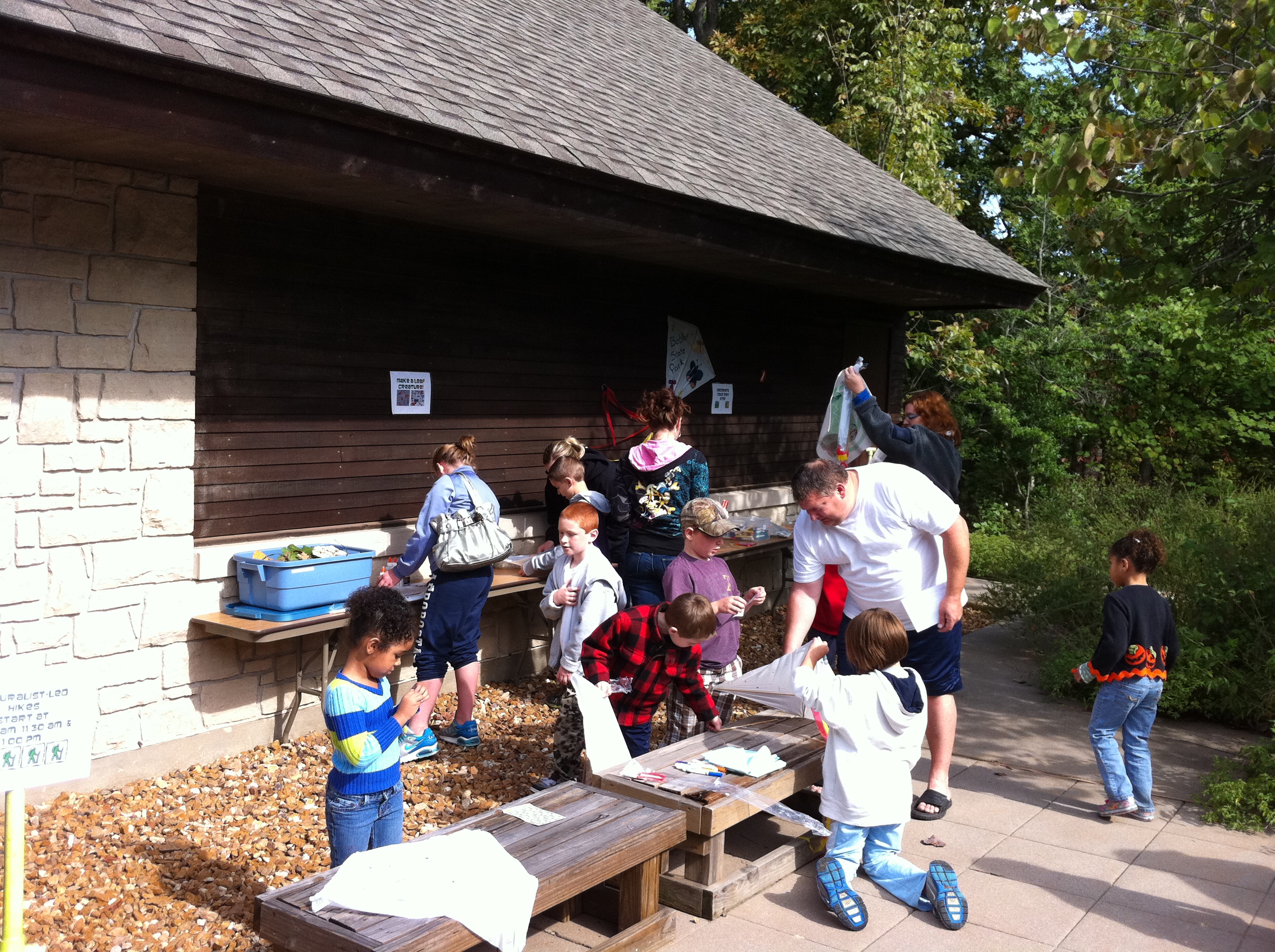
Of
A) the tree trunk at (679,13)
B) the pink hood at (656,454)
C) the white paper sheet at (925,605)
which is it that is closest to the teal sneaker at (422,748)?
the pink hood at (656,454)

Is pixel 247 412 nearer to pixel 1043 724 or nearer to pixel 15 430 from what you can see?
pixel 15 430

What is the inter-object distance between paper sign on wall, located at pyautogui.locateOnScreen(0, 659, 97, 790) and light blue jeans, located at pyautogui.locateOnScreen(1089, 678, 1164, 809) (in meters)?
4.25

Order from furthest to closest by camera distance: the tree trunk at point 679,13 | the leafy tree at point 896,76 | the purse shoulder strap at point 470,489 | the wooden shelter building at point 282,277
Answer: the tree trunk at point 679,13, the leafy tree at point 896,76, the purse shoulder strap at point 470,489, the wooden shelter building at point 282,277

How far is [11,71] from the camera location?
376 centimetres

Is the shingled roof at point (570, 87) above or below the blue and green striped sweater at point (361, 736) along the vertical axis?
above

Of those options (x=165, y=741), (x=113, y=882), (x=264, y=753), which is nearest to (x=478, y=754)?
(x=264, y=753)

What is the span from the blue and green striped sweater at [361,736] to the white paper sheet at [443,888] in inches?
11.4

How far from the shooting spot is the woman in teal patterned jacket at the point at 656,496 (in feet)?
20.7

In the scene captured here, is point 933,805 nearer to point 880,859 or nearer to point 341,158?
point 880,859

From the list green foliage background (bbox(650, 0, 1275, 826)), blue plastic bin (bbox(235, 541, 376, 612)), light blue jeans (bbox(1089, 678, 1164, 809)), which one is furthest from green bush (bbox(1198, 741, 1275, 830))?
blue plastic bin (bbox(235, 541, 376, 612))

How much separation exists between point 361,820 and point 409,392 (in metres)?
3.59

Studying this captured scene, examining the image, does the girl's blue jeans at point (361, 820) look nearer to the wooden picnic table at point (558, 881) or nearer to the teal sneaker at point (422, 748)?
the wooden picnic table at point (558, 881)

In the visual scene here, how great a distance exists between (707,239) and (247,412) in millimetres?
3123

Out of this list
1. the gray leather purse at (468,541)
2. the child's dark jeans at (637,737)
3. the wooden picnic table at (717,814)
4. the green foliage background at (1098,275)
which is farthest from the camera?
the green foliage background at (1098,275)
